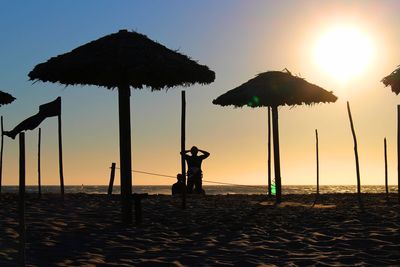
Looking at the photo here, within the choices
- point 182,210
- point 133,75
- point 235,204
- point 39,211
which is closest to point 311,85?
point 235,204

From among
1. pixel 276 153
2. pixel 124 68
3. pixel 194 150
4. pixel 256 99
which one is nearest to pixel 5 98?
pixel 194 150

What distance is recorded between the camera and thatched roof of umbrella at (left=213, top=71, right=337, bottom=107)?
16.0 m

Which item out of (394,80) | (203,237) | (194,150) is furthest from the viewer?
(194,150)

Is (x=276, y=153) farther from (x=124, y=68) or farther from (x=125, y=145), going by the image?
(x=124, y=68)

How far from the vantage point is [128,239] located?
8.81 m

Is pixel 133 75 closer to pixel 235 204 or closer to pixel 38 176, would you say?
pixel 235 204

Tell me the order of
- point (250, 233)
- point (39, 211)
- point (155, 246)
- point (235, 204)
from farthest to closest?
point (235, 204) < point (39, 211) < point (250, 233) < point (155, 246)

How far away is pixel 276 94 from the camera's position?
15.9 metres

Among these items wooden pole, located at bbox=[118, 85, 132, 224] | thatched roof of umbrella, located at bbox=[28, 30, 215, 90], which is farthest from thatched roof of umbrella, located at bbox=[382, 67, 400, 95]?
wooden pole, located at bbox=[118, 85, 132, 224]

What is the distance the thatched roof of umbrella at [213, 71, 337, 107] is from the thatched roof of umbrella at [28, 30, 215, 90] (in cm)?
477

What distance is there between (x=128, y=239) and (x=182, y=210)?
434 cm

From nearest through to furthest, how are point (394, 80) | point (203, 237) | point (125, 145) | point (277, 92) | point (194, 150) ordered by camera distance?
point (203, 237) → point (125, 145) → point (394, 80) → point (277, 92) → point (194, 150)

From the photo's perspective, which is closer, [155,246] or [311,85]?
[155,246]

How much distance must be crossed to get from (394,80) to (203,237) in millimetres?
7601
